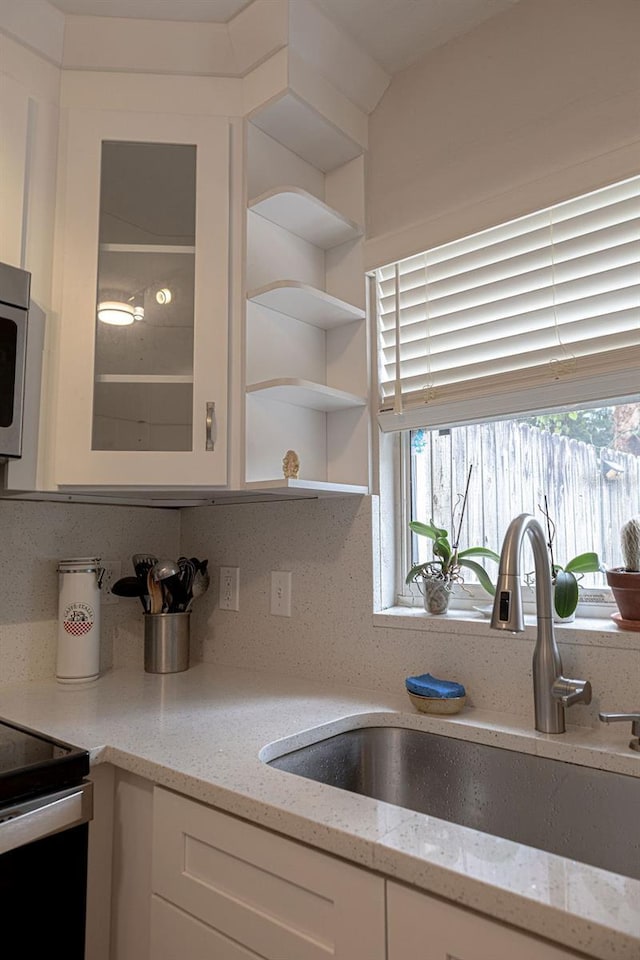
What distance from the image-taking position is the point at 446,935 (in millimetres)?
680

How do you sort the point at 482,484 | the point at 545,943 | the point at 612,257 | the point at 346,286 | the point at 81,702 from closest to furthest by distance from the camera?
the point at 545,943 → the point at 612,257 → the point at 81,702 → the point at 482,484 → the point at 346,286

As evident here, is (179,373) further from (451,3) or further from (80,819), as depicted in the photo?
(451,3)

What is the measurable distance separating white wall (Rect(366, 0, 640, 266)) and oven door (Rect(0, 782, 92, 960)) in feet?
4.38

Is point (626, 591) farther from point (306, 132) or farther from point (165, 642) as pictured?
point (306, 132)

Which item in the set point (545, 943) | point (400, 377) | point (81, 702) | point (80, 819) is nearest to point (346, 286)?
point (400, 377)

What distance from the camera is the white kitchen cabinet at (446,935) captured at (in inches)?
24.8

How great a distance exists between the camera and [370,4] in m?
1.40

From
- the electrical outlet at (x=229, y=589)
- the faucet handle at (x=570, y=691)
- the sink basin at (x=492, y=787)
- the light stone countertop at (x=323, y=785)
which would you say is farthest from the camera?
the electrical outlet at (x=229, y=589)

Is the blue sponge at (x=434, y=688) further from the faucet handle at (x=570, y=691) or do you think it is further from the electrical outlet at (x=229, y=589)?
the electrical outlet at (x=229, y=589)

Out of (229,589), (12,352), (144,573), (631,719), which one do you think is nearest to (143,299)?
(12,352)

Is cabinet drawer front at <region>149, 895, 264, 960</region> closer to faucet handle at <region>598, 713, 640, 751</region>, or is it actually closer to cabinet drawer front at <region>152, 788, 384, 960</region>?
cabinet drawer front at <region>152, 788, 384, 960</region>

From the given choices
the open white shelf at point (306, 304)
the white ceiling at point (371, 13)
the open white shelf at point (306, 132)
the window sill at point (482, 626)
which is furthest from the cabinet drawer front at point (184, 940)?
the white ceiling at point (371, 13)

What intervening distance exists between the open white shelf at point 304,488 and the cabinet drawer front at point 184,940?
0.75 meters

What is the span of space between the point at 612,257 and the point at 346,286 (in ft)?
2.18
